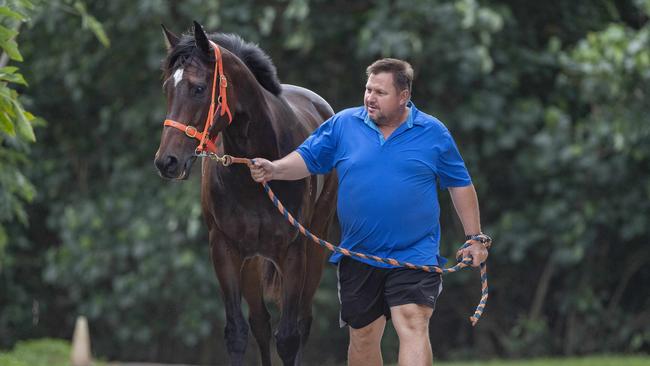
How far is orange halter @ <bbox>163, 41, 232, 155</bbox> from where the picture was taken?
5527 mm

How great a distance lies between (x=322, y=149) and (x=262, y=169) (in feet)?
1.05

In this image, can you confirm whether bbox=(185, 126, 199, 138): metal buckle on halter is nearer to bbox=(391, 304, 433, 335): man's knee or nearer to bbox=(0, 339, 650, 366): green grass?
bbox=(391, 304, 433, 335): man's knee

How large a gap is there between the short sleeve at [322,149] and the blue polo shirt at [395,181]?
3cm

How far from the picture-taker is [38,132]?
51.1 feet

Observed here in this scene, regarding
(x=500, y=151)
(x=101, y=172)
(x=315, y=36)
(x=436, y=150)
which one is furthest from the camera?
(x=101, y=172)

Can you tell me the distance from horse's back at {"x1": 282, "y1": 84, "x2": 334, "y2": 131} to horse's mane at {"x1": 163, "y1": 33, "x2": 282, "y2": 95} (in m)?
0.26

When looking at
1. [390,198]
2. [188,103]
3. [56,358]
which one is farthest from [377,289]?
[56,358]

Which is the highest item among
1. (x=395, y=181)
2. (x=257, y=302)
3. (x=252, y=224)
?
(x=395, y=181)

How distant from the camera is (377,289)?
224 inches

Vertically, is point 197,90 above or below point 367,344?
above

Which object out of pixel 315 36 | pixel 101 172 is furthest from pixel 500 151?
pixel 101 172

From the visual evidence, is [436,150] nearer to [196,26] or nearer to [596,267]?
[196,26]

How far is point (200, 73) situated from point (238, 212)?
953 millimetres

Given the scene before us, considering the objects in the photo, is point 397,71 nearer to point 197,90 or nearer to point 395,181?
point 395,181
